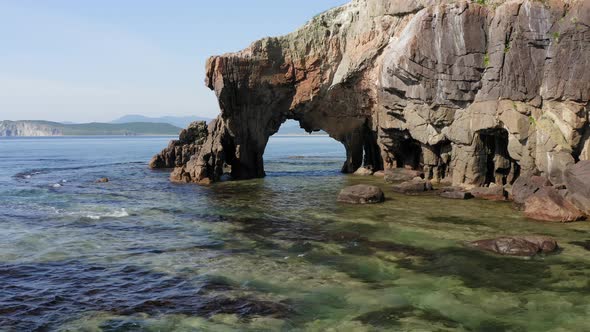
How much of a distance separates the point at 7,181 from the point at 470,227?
49.5m

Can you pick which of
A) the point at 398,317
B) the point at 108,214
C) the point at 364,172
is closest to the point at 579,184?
the point at 398,317

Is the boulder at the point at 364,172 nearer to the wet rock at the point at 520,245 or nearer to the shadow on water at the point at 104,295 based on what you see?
the wet rock at the point at 520,245

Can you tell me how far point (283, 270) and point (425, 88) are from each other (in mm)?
28049

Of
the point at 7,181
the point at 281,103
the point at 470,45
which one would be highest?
the point at 470,45

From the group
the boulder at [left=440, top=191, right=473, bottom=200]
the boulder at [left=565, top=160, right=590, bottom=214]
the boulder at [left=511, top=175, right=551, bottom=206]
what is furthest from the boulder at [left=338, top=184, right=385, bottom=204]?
the boulder at [left=565, top=160, right=590, bottom=214]

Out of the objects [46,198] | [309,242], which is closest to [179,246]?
[309,242]

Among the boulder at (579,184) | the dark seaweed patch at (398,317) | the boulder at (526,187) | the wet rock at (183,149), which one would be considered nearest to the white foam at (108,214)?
the dark seaweed patch at (398,317)

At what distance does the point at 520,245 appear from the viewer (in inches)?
850

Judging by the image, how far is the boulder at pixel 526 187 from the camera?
32641 millimetres

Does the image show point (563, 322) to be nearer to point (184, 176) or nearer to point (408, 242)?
point (408, 242)

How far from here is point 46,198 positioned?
4012cm

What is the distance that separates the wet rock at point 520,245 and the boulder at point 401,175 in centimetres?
2658

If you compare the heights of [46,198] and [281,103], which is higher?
[281,103]

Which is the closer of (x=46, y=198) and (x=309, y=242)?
(x=309, y=242)
